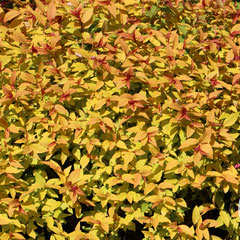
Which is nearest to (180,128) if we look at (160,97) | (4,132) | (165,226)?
(160,97)

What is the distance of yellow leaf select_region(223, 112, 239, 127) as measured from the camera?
2195mm

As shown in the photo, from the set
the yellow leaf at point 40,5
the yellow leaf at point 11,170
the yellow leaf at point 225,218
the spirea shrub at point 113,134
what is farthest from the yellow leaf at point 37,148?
the yellow leaf at point 225,218

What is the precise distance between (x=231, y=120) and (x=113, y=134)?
2.21 ft

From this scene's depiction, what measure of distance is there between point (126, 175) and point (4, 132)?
75cm

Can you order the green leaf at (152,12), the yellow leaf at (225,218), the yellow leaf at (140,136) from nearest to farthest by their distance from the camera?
the yellow leaf at (140,136) → the yellow leaf at (225,218) → the green leaf at (152,12)

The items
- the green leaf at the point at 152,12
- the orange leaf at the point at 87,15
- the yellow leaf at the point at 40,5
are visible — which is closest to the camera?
the orange leaf at the point at 87,15

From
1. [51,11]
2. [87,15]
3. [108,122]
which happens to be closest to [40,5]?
[51,11]

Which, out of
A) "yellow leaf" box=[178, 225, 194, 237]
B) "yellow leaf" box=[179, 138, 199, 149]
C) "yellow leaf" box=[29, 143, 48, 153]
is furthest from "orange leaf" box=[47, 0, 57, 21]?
"yellow leaf" box=[178, 225, 194, 237]

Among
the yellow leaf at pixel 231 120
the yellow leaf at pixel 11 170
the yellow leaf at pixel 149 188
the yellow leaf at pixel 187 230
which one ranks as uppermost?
the yellow leaf at pixel 231 120

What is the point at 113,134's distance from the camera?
222 centimetres

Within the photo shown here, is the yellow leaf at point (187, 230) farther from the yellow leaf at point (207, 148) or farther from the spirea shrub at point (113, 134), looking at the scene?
the yellow leaf at point (207, 148)

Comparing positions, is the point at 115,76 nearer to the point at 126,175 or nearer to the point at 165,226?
the point at 126,175

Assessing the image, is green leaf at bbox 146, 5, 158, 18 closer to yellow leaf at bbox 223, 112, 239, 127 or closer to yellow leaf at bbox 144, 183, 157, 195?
yellow leaf at bbox 223, 112, 239, 127

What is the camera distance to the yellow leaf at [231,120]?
2.20 metres
